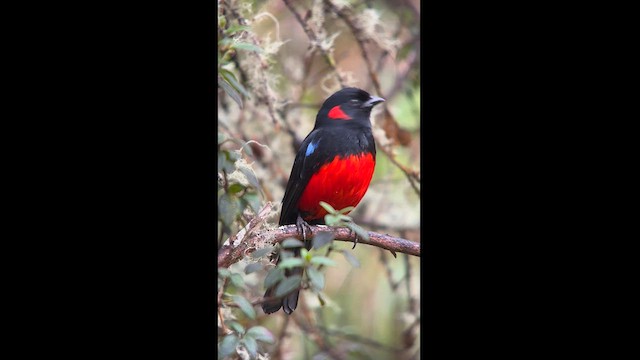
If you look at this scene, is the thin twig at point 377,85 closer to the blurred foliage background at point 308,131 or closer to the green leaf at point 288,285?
the blurred foliage background at point 308,131

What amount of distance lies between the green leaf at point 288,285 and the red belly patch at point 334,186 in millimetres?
610

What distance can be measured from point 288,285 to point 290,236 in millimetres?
438

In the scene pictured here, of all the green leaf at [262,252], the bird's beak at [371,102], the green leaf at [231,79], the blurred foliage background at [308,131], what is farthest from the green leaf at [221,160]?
the bird's beak at [371,102]

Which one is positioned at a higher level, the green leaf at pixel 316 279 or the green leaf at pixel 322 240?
the green leaf at pixel 322 240

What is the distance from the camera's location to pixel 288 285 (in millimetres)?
2832

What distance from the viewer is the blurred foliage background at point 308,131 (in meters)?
3.17

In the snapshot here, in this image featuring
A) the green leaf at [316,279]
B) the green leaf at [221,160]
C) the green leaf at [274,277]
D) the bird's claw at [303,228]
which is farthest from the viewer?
the bird's claw at [303,228]

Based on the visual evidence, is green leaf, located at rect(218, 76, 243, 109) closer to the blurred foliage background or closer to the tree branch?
the blurred foliage background

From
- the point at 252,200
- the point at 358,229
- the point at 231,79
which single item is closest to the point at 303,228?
the point at 252,200

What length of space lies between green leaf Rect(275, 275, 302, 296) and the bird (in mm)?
581

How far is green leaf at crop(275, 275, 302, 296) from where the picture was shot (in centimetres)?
283

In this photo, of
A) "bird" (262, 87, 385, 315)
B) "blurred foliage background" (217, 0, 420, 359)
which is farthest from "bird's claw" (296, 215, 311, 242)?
"blurred foliage background" (217, 0, 420, 359)
